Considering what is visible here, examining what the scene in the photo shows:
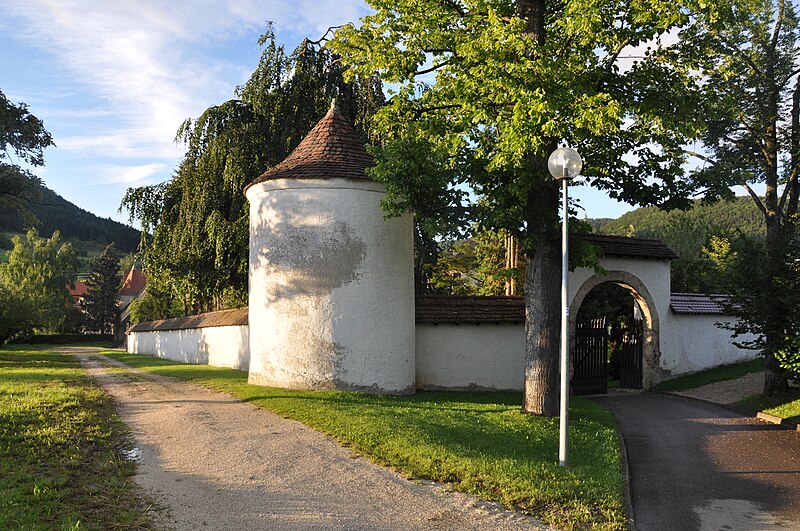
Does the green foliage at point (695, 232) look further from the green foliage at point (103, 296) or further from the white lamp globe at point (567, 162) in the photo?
the green foliage at point (103, 296)

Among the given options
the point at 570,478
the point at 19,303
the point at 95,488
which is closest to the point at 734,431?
the point at 570,478

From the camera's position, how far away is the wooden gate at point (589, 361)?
54.5 ft

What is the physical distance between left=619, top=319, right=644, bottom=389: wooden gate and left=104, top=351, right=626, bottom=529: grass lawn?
5.70 metres

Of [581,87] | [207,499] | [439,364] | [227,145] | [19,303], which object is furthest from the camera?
[19,303]

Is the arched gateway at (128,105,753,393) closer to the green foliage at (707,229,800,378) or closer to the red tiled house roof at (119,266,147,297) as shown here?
the green foliage at (707,229,800,378)

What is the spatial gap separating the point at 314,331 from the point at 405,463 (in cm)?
654

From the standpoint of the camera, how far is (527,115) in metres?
9.95

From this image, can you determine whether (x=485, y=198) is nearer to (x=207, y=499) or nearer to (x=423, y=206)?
(x=423, y=206)

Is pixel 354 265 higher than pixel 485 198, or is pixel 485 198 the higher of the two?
pixel 485 198

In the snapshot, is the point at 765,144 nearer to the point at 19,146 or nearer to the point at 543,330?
the point at 543,330

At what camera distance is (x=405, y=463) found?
7.56 m

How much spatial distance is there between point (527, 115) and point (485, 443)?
518 cm

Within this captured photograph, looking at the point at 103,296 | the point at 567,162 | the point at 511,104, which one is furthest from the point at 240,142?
the point at 103,296

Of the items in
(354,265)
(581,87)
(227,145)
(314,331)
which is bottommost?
(314,331)
